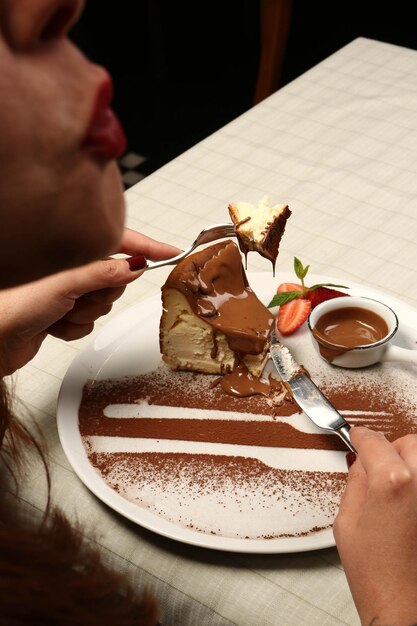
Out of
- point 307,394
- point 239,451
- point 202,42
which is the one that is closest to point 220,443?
point 239,451

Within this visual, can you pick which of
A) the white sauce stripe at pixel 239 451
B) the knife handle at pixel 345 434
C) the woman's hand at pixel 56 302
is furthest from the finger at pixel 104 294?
the knife handle at pixel 345 434

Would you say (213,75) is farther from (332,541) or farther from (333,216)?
(332,541)

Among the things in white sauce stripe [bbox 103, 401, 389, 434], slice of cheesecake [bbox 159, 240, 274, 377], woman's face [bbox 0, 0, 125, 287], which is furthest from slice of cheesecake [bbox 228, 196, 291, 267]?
woman's face [bbox 0, 0, 125, 287]

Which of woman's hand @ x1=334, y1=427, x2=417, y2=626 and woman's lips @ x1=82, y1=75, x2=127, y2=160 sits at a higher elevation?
woman's lips @ x1=82, y1=75, x2=127, y2=160

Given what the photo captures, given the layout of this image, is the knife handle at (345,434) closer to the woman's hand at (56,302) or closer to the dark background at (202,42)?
the woman's hand at (56,302)

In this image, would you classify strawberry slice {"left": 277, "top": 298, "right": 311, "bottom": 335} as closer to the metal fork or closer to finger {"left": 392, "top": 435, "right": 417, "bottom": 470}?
the metal fork

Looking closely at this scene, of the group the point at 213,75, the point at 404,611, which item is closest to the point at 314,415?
the point at 404,611
